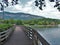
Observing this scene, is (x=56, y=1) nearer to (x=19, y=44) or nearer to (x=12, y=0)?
(x=12, y=0)

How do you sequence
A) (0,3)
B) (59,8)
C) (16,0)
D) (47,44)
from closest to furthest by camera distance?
1. (47,44)
2. (59,8)
3. (16,0)
4. (0,3)

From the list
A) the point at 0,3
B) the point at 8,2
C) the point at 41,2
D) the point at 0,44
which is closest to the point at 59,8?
the point at 41,2

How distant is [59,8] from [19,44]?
10.7 m

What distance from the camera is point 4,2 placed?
964 cm

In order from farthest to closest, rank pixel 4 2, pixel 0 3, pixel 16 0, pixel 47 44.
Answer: pixel 0 3
pixel 4 2
pixel 16 0
pixel 47 44

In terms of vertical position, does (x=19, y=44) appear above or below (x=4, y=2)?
below

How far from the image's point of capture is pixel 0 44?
17062mm

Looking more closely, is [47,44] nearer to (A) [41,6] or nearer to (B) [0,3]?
(A) [41,6]

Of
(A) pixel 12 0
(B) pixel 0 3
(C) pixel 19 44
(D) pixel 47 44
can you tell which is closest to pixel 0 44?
(C) pixel 19 44

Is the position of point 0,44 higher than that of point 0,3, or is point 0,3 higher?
point 0,3

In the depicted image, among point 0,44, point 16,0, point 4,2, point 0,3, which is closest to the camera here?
point 16,0

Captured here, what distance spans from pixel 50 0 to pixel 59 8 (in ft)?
1.29

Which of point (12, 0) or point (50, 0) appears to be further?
point (12, 0)

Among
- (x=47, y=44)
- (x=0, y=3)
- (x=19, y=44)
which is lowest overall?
(x=19, y=44)
